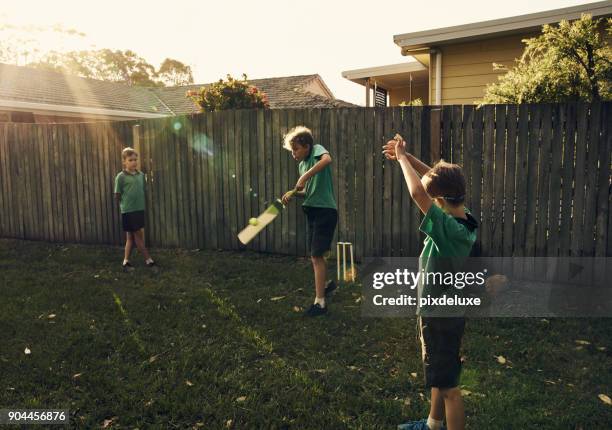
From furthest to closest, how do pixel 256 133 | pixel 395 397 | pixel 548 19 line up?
1. pixel 548 19
2. pixel 256 133
3. pixel 395 397

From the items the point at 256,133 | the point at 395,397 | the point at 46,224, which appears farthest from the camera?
the point at 46,224

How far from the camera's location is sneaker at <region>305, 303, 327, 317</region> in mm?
4684

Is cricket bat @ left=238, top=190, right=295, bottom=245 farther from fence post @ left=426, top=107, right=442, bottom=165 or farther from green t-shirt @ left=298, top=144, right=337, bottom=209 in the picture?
fence post @ left=426, top=107, right=442, bottom=165

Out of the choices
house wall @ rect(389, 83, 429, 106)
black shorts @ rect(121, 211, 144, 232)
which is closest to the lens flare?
black shorts @ rect(121, 211, 144, 232)

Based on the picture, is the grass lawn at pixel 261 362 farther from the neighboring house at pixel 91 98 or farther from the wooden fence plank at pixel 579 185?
the neighboring house at pixel 91 98

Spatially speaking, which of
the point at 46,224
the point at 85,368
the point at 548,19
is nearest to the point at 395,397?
the point at 85,368

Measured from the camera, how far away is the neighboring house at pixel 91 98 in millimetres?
13797

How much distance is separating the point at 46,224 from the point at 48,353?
5.67 meters

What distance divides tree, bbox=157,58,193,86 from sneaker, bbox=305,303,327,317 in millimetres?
60219

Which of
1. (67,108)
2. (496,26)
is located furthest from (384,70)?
(67,108)

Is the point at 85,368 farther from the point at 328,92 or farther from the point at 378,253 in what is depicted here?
the point at 328,92

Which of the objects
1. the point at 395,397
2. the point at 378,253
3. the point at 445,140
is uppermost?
the point at 445,140

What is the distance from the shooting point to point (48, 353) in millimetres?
3895

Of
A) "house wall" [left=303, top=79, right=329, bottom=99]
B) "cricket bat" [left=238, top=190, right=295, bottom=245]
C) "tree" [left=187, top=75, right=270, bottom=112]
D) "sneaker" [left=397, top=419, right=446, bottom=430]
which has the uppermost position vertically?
"house wall" [left=303, top=79, right=329, bottom=99]
